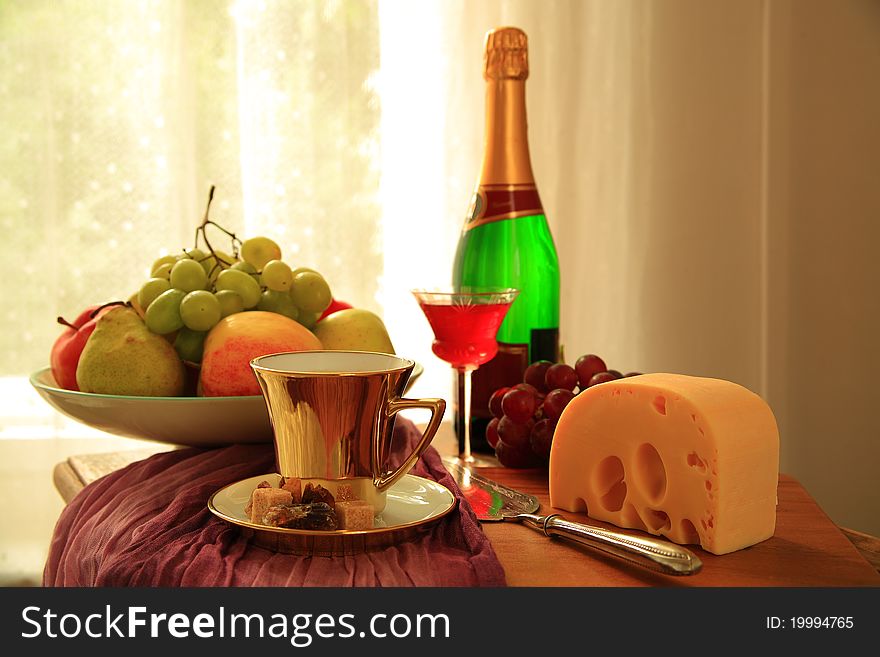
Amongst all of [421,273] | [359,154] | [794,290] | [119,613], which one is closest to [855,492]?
[794,290]

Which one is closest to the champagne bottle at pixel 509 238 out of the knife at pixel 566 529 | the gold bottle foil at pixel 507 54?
the gold bottle foil at pixel 507 54

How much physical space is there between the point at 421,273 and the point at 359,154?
29cm

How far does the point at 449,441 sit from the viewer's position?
1.20 metres

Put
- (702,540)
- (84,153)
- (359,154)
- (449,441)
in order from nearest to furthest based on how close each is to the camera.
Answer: (702,540), (449,441), (84,153), (359,154)

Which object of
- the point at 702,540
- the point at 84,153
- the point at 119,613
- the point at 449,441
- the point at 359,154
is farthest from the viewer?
the point at 359,154

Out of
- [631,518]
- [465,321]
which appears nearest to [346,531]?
[631,518]

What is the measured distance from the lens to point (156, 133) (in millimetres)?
1796

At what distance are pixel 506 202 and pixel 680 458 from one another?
0.55m

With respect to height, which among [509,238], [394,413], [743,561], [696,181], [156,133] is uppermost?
[156,133]

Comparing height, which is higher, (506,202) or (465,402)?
(506,202)

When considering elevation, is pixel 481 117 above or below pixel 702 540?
above

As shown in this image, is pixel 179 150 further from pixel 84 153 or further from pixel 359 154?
pixel 359 154

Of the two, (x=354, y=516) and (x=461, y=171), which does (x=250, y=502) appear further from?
(x=461, y=171)

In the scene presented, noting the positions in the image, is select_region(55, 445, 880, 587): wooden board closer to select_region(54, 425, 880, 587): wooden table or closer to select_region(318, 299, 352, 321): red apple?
select_region(54, 425, 880, 587): wooden table
